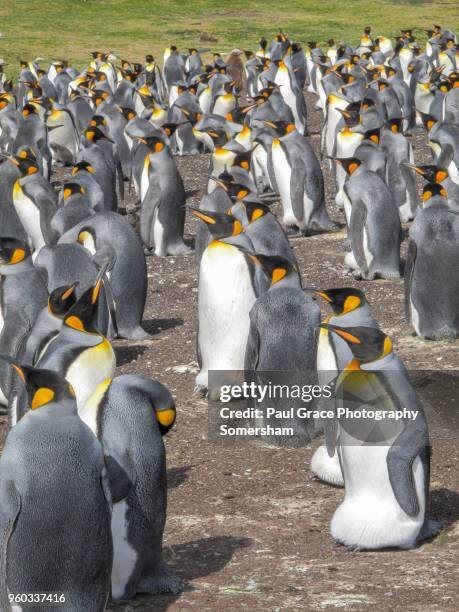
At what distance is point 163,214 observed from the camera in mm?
10688

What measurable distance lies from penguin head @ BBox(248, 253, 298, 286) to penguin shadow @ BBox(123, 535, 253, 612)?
70.7 inches

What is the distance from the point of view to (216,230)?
6969 mm

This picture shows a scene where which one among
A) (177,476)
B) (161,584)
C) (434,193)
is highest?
(434,193)

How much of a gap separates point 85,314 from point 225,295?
Result: 5.74 feet

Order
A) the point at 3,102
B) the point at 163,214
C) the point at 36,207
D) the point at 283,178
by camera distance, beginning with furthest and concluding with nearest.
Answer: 1. the point at 3,102
2. the point at 283,178
3. the point at 163,214
4. the point at 36,207

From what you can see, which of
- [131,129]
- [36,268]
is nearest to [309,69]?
[131,129]

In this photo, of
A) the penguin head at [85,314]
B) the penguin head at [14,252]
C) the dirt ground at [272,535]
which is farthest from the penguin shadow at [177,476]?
the penguin head at [14,252]

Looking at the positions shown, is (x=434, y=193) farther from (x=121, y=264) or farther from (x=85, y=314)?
(x=85, y=314)

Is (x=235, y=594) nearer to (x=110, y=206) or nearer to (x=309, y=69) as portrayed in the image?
(x=110, y=206)

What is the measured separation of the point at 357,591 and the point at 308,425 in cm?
188

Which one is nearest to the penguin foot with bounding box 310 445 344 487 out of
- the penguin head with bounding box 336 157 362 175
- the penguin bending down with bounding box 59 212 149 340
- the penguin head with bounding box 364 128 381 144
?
the penguin bending down with bounding box 59 212 149 340

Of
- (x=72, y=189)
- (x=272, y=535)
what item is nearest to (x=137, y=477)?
(x=272, y=535)

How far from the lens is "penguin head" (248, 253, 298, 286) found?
621cm

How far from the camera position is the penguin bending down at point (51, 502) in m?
3.71
